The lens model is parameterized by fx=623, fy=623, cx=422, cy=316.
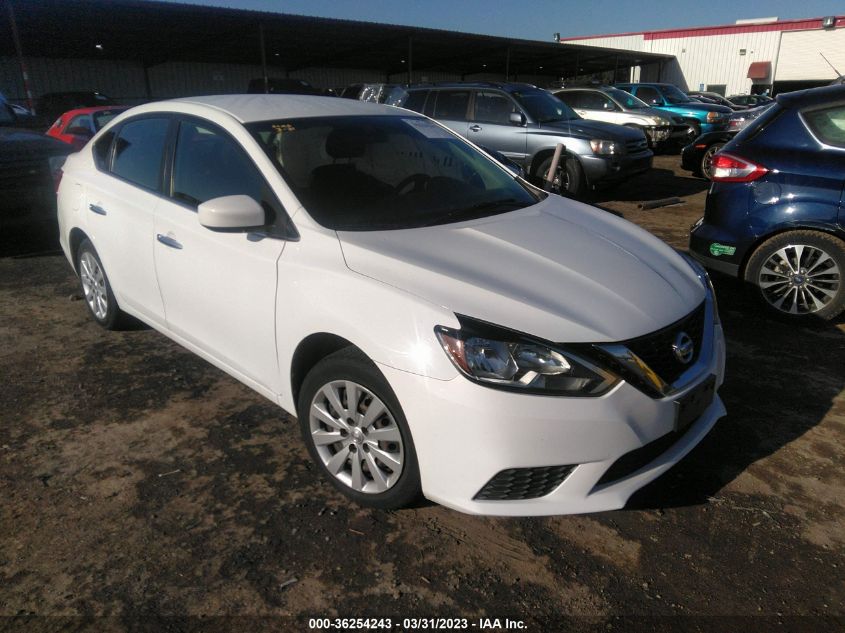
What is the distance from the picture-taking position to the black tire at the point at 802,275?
425 centimetres

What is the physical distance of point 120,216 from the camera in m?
3.71

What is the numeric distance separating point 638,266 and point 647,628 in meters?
1.42

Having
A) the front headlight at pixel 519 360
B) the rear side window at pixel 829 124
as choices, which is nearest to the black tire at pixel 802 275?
the rear side window at pixel 829 124

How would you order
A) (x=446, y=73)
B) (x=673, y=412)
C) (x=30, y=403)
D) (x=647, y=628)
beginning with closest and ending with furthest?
(x=647, y=628), (x=673, y=412), (x=30, y=403), (x=446, y=73)

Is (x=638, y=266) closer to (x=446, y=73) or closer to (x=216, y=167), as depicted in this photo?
(x=216, y=167)

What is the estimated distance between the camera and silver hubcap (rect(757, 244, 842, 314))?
4289mm

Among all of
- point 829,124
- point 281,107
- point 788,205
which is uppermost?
point 281,107

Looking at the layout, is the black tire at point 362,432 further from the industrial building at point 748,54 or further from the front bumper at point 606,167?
the industrial building at point 748,54

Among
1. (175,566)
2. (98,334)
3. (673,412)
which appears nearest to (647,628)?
(673,412)

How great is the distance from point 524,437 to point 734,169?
3.41 m

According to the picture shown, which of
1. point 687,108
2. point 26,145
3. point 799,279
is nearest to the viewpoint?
point 799,279

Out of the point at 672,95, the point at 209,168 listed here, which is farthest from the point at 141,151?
the point at 672,95

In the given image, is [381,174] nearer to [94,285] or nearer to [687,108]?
[94,285]

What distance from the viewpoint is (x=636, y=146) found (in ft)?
32.0
